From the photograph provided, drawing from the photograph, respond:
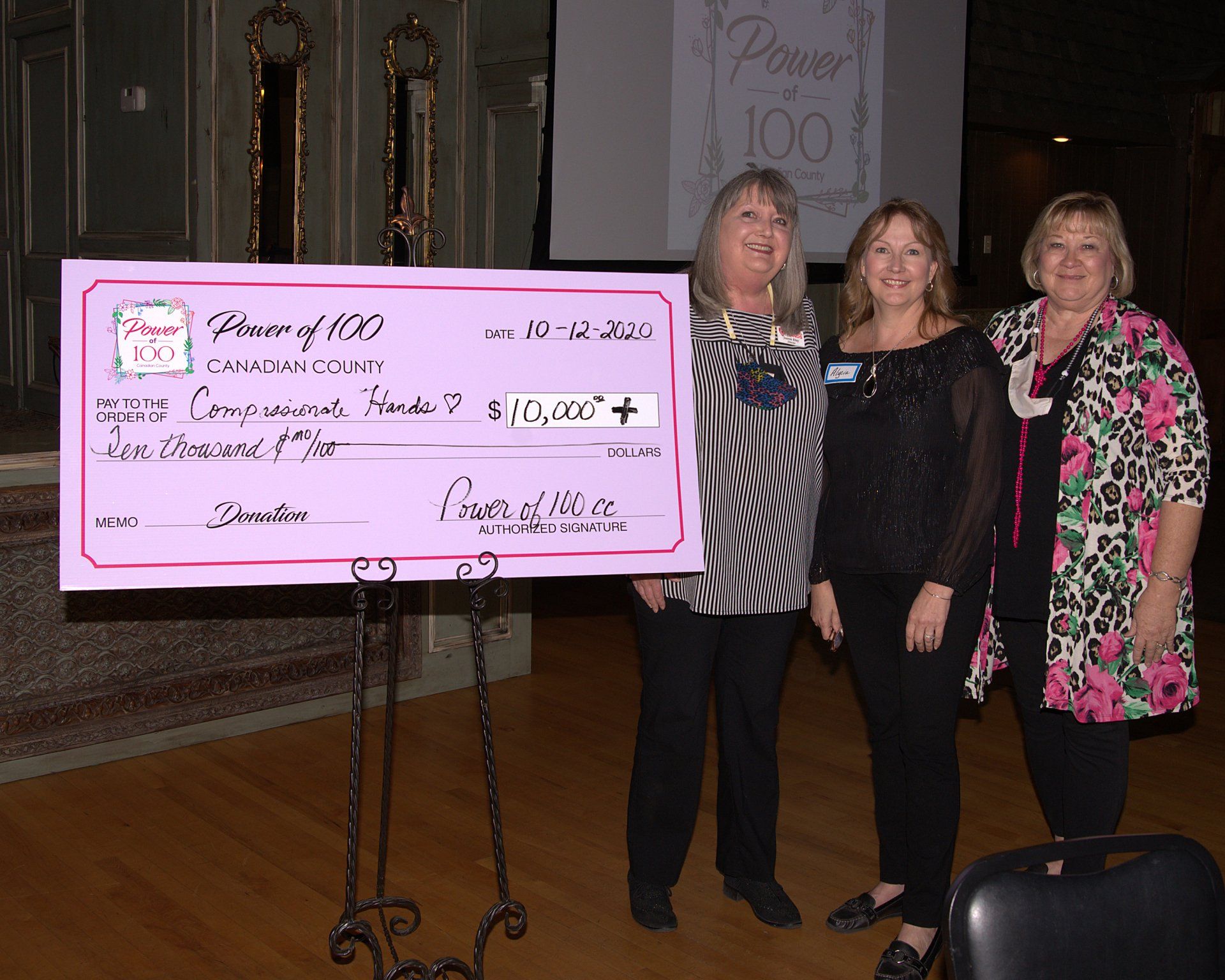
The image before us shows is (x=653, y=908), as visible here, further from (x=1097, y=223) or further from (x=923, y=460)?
(x=1097, y=223)

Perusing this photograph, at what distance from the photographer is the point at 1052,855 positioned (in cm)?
116

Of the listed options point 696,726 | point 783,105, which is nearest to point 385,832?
point 696,726

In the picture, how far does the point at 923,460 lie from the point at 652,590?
57 cm

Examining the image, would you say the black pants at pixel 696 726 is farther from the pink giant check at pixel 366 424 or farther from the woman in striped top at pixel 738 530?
the pink giant check at pixel 366 424

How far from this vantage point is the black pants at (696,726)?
2.31 metres

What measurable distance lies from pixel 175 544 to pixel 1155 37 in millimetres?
8746

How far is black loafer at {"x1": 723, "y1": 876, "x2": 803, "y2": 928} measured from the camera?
2492 mm

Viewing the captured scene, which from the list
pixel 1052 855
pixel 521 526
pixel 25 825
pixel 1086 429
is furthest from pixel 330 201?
pixel 1052 855

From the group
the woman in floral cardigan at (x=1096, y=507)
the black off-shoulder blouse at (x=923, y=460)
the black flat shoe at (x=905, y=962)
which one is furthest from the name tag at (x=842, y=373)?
the black flat shoe at (x=905, y=962)

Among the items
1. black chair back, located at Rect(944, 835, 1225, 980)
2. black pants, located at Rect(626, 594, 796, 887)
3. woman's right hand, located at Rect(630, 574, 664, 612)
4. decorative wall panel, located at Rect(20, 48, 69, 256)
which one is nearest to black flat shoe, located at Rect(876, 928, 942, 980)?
black pants, located at Rect(626, 594, 796, 887)

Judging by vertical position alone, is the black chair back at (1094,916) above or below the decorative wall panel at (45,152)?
below

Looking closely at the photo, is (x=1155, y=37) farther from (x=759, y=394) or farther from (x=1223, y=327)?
(x=759, y=394)

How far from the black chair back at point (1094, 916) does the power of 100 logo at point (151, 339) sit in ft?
4.38

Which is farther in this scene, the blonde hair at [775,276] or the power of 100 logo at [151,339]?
the blonde hair at [775,276]
